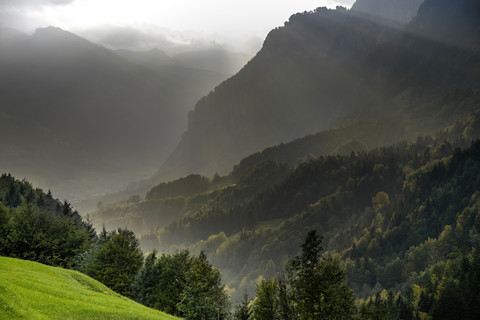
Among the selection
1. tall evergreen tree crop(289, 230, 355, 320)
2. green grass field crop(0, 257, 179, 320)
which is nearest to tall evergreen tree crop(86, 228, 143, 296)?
green grass field crop(0, 257, 179, 320)

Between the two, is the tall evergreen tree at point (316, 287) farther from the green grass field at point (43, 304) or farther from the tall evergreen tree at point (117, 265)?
the tall evergreen tree at point (117, 265)

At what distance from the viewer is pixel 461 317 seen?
438 ft

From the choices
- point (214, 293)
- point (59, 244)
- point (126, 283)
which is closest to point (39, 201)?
point (59, 244)

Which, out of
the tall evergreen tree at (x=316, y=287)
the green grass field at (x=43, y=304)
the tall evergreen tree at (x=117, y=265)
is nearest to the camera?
the green grass field at (x=43, y=304)

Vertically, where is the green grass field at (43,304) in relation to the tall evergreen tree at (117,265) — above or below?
below

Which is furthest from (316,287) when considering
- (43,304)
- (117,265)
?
(117,265)

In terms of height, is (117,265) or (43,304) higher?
(117,265)

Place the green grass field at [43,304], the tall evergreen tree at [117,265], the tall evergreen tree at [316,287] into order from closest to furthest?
the green grass field at [43,304], the tall evergreen tree at [316,287], the tall evergreen tree at [117,265]

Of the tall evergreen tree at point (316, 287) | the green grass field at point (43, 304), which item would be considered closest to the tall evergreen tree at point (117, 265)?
the green grass field at point (43, 304)

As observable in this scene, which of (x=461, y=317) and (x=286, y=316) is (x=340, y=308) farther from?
(x=461, y=317)

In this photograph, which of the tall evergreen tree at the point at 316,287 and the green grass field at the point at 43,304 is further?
the tall evergreen tree at the point at 316,287

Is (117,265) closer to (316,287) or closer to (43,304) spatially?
(316,287)

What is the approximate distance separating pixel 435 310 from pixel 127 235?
118 meters

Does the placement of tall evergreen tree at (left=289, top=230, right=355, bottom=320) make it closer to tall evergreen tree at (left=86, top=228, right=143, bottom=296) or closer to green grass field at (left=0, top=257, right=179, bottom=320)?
green grass field at (left=0, top=257, right=179, bottom=320)
